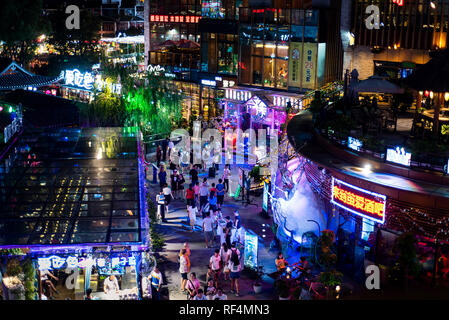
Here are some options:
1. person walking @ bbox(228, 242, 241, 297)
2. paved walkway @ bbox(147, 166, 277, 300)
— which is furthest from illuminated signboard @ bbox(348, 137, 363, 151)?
person walking @ bbox(228, 242, 241, 297)

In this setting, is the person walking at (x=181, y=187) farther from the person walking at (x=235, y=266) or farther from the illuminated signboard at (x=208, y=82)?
the illuminated signboard at (x=208, y=82)

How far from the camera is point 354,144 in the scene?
1817 centimetres

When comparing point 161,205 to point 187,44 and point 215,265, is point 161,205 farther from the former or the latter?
point 187,44

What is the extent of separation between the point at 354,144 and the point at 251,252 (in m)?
4.53

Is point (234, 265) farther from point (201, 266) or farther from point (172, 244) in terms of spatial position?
point (172, 244)

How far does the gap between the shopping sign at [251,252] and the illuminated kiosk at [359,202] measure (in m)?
1.23

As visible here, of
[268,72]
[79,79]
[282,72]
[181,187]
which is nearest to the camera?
[181,187]

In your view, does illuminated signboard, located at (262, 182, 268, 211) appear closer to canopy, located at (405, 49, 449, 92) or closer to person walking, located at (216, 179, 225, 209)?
person walking, located at (216, 179, 225, 209)

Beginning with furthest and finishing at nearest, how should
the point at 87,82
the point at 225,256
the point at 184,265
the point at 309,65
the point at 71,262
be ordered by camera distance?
the point at 309,65, the point at 87,82, the point at 225,256, the point at 184,265, the point at 71,262

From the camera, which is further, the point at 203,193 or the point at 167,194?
the point at 167,194

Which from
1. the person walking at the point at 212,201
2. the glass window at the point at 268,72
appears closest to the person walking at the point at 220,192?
the person walking at the point at 212,201

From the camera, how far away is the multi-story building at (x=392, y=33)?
98.6 feet

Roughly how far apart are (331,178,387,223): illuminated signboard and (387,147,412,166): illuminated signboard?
50.9 inches

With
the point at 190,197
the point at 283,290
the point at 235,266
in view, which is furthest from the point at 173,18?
the point at 283,290
